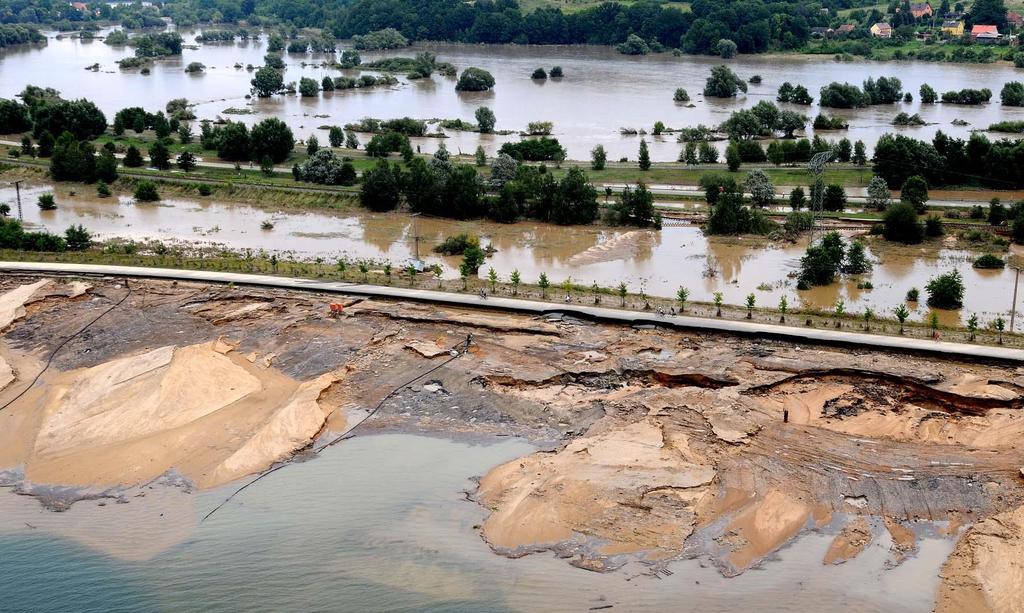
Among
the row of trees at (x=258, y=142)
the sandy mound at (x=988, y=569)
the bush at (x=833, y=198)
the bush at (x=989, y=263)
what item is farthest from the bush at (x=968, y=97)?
the sandy mound at (x=988, y=569)

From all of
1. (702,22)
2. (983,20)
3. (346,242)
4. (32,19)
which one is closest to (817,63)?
(702,22)

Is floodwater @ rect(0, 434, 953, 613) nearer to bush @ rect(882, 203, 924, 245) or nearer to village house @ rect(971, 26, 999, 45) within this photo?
bush @ rect(882, 203, 924, 245)

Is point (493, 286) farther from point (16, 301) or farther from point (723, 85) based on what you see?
point (723, 85)

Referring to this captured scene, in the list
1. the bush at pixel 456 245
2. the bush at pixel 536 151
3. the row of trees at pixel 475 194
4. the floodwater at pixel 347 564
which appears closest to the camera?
the floodwater at pixel 347 564

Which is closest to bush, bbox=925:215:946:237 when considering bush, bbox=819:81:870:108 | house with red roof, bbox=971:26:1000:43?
bush, bbox=819:81:870:108

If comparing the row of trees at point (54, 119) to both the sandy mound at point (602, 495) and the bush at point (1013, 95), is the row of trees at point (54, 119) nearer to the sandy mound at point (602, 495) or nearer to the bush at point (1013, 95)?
the sandy mound at point (602, 495)

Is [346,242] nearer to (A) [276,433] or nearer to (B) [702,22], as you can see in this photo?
(A) [276,433]

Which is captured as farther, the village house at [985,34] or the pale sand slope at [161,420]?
the village house at [985,34]

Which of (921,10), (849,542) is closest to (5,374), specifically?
(849,542)
